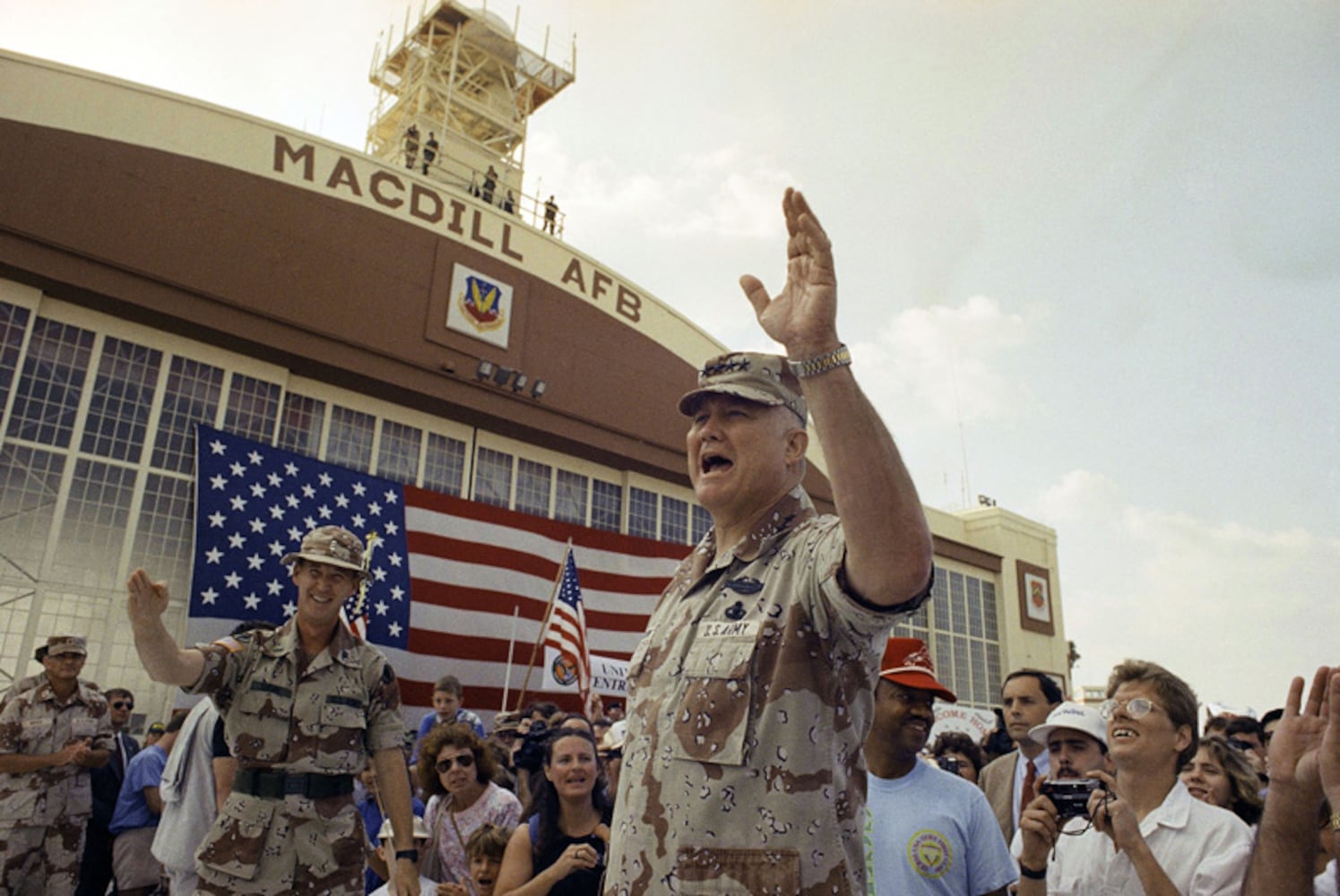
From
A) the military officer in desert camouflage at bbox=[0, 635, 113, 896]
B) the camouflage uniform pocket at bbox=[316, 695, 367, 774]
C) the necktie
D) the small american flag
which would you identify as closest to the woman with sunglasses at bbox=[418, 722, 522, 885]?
the camouflage uniform pocket at bbox=[316, 695, 367, 774]

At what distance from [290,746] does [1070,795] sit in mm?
2869

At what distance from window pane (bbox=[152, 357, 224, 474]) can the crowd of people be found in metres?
6.04

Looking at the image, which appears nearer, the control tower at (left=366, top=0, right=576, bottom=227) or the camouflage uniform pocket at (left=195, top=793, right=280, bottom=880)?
the camouflage uniform pocket at (left=195, top=793, right=280, bottom=880)

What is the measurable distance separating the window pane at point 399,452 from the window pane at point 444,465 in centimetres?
19

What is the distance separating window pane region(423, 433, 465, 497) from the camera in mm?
13898

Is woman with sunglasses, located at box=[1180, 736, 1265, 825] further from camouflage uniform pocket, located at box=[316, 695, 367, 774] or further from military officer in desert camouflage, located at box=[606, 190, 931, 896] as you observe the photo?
camouflage uniform pocket, located at box=[316, 695, 367, 774]

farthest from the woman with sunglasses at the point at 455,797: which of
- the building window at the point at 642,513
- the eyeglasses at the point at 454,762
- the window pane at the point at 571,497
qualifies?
the building window at the point at 642,513

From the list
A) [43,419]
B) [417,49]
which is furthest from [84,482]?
[417,49]

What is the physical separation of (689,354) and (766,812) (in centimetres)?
1650

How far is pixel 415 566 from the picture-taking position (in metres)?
12.3

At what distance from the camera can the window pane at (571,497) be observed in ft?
50.7

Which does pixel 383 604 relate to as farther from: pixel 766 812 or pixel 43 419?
pixel 766 812

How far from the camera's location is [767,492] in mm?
2084

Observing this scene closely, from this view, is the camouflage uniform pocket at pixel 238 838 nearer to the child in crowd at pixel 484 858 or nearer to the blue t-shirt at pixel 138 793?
the child in crowd at pixel 484 858
